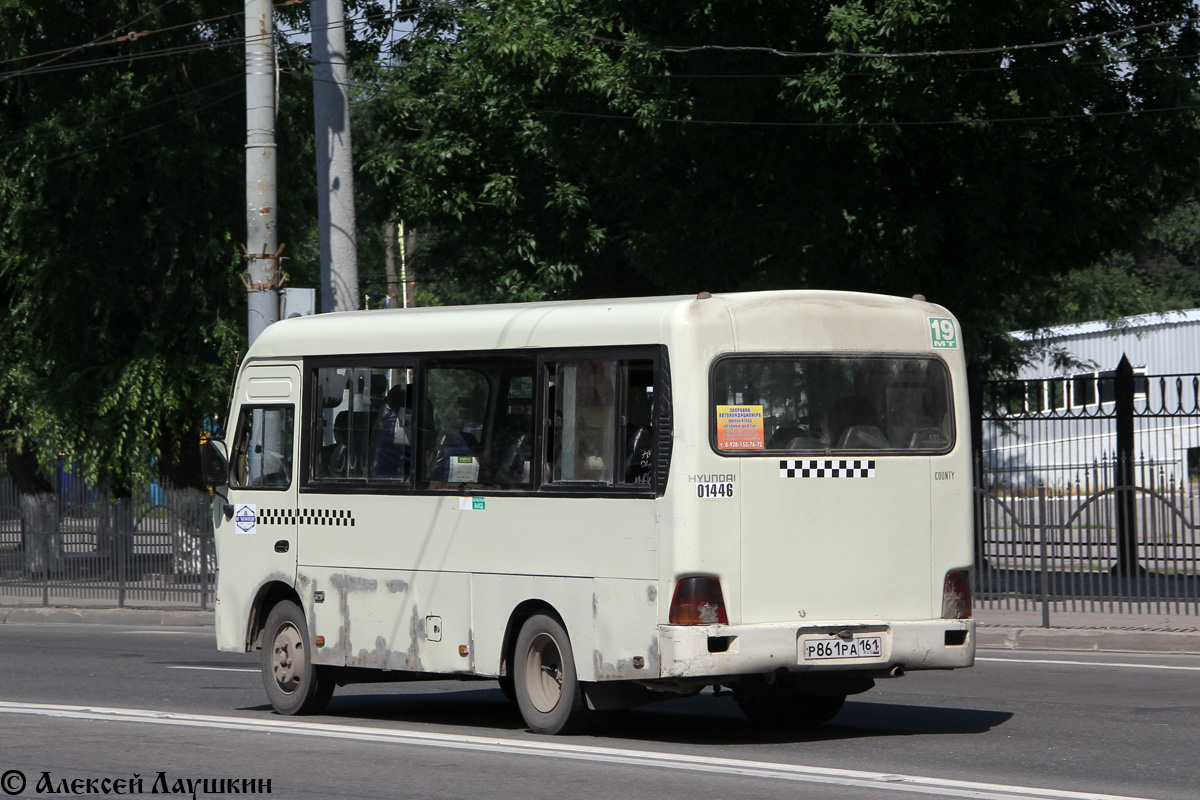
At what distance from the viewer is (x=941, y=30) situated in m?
16.9

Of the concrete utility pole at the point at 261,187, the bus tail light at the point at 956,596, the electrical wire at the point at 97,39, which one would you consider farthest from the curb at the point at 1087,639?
the electrical wire at the point at 97,39

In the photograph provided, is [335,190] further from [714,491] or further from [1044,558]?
[714,491]

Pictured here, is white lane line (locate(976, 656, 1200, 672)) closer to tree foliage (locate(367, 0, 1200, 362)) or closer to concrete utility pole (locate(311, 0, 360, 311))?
tree foliage (locate(367, 0, 1200, 362))

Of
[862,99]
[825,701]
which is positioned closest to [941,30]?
[862,99]

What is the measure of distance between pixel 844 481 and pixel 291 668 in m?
4.14

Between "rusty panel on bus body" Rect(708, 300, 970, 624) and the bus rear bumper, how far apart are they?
9 centimetres

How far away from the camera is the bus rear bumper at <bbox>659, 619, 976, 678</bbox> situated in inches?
364

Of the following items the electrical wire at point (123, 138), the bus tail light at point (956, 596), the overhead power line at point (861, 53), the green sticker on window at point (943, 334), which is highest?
the electrical wire at point (123, 138)

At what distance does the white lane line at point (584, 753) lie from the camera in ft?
25.8

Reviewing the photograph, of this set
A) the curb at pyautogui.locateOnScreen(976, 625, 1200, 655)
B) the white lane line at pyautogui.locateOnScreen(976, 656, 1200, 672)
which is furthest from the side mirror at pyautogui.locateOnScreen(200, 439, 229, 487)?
the curb at pyautogui.locateOnScreen(976, 625, 1200, 655)

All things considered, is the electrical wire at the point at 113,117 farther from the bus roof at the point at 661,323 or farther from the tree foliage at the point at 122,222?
the bus roof at the point at 661,323

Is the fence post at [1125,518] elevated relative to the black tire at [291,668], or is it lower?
elevated

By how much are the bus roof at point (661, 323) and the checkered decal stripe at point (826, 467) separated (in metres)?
0.65

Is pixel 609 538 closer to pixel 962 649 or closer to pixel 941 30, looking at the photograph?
pixel 962 649
